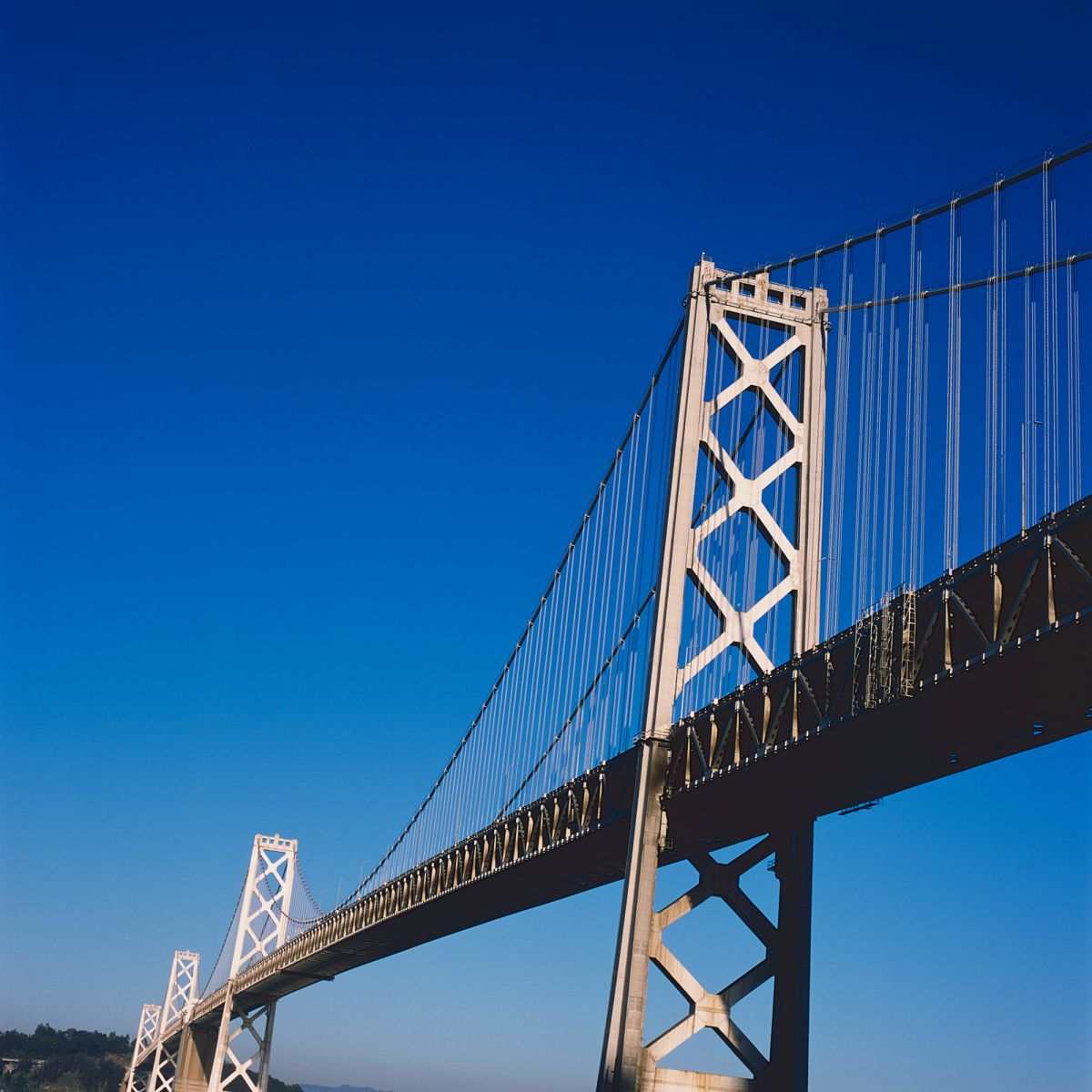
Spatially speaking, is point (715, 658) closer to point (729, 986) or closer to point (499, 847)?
point (729, 986)

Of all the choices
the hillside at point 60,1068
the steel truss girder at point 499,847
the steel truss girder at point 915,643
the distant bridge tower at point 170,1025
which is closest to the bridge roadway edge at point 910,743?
the steel truss girder at point 915,643

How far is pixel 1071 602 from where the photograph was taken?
55.1 feet

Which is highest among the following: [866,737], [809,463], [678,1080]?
[809,463]

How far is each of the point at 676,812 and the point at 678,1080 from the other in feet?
13.8

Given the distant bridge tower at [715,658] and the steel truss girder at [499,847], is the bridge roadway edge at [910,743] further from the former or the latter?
the steel truss girder at [499,847]

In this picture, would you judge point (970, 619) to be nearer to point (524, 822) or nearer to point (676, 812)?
point (676, 812)

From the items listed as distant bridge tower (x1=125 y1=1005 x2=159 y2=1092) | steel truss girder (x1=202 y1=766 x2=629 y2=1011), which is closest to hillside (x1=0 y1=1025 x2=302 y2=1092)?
distant bridge tower (x1=125 y1=1005 x2=159 y2=1092)

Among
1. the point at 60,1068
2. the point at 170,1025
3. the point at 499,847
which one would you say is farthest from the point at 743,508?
the point at 60,1068

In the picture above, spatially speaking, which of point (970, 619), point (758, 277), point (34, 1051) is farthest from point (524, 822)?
point (34, 1051)

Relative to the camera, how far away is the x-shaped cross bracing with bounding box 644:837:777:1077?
23.3 meters

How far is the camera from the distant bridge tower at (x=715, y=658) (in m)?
23.2

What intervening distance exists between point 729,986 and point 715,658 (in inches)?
216

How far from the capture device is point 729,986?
77.3 feet

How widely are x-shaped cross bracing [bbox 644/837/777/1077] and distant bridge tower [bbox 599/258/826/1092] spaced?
20 mm
